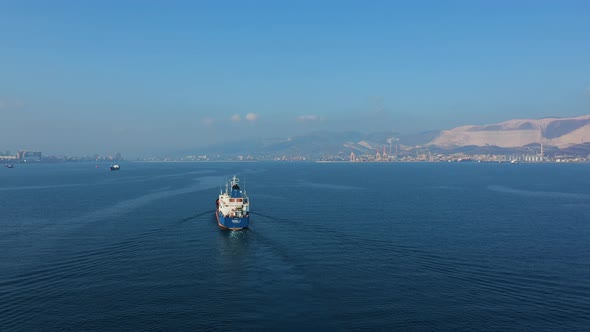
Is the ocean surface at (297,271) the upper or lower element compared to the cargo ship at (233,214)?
lower

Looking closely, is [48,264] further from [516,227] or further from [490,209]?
[490,209]

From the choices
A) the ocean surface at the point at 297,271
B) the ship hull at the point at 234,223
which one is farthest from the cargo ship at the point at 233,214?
the ocean surface at the point at 297,271

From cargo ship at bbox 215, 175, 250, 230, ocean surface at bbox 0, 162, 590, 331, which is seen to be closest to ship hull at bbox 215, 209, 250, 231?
cargo ship at bbox 215, 175, 250, 230

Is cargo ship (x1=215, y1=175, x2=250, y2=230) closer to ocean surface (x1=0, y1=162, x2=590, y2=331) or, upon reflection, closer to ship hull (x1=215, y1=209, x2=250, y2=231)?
ship hull (x1=215, y1=209, x2=250, y2=231)

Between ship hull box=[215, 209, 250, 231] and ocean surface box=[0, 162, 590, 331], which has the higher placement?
ship hull box=[215, 209, 250, 231]

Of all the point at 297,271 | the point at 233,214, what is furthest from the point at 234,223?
the point at 297,271

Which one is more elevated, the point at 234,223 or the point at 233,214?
the point at 233,214

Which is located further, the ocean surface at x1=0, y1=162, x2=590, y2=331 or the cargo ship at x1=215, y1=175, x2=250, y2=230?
the cargo ship at x1=215, y1=175, x2=250, y2=230

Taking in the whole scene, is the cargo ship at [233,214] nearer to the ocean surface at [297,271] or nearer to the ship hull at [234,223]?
the ship hull at [234,223]

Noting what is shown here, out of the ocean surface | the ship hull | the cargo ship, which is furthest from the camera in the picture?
the cargo ship

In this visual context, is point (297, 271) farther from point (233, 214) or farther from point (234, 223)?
point (233, 214)
